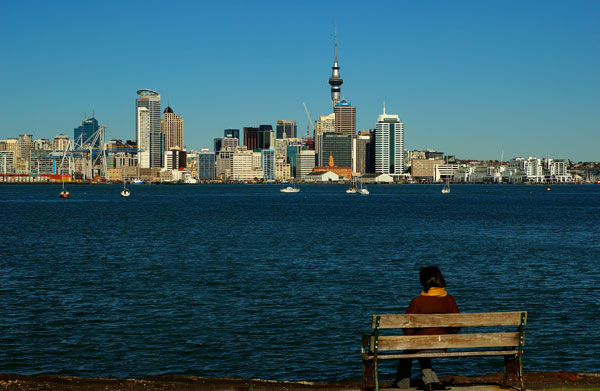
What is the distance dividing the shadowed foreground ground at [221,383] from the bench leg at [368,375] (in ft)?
2.97

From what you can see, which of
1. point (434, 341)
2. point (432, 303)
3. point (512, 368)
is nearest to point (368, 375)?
point (434, 341)

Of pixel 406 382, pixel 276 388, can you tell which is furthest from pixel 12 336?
pixel 406 382

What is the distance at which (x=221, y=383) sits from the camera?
12797 mm

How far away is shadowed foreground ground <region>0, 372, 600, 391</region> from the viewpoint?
12141 mm

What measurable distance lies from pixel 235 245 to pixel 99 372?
100 ft

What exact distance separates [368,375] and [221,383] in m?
3.09

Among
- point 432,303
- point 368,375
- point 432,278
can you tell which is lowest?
point 368,375

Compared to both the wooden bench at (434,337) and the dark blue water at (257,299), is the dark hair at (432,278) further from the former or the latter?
the dark blue water at (257,299)

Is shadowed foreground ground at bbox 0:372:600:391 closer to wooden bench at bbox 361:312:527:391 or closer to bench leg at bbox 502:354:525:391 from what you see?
bench leg at bbox 502:354:525:391

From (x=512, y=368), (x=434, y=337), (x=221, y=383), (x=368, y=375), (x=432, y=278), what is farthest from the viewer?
(x=221, y=383)

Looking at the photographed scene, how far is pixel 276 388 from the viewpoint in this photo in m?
12.5

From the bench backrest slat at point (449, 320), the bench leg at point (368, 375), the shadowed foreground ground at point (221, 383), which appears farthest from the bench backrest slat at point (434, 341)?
the shadowed foreground ground at point (221, 383)

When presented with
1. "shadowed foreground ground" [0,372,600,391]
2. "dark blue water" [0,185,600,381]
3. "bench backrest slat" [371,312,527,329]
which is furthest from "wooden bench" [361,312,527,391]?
"dark blue water" [0,185,600,381]

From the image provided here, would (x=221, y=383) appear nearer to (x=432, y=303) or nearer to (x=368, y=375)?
(x=368, y=375)
